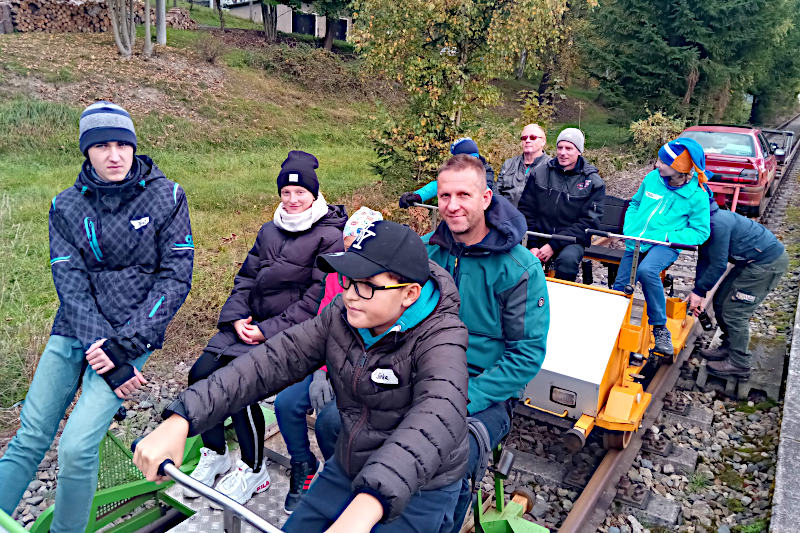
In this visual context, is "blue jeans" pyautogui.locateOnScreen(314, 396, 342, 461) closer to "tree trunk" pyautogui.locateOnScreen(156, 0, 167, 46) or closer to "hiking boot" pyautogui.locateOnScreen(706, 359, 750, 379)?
"hiking boot" pyautogui.locateOnScreen(706, 359, 750, 379)

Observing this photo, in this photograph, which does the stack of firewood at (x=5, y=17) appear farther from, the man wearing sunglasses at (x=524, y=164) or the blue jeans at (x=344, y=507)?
the blue jeans at (x=344, y=507)

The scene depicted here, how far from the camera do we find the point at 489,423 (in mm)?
3123

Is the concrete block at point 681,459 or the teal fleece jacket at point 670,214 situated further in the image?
the teal fleece jacket at point 670,214

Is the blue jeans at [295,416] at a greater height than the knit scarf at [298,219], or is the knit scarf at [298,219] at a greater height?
the knit scarf at [298,219]

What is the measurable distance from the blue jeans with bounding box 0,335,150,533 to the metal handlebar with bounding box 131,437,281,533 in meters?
1.23

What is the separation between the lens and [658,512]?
4.47 metres

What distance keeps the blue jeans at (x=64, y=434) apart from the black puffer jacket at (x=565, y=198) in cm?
411

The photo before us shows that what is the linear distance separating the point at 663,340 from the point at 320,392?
3.40 meters

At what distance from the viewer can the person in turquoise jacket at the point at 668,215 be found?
5574 millimetres

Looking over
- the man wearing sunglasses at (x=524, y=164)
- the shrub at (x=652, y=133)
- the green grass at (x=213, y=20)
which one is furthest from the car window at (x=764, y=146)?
the green grass at (x=213, y=20)

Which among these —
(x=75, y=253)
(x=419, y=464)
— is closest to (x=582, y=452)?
(x=419, y=464)

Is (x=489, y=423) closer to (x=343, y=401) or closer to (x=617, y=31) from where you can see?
(x=343, y=401)

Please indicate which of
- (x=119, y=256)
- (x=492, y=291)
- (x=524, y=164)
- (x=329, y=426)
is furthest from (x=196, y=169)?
(x=329, y=426)

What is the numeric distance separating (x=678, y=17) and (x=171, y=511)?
74.4ft
